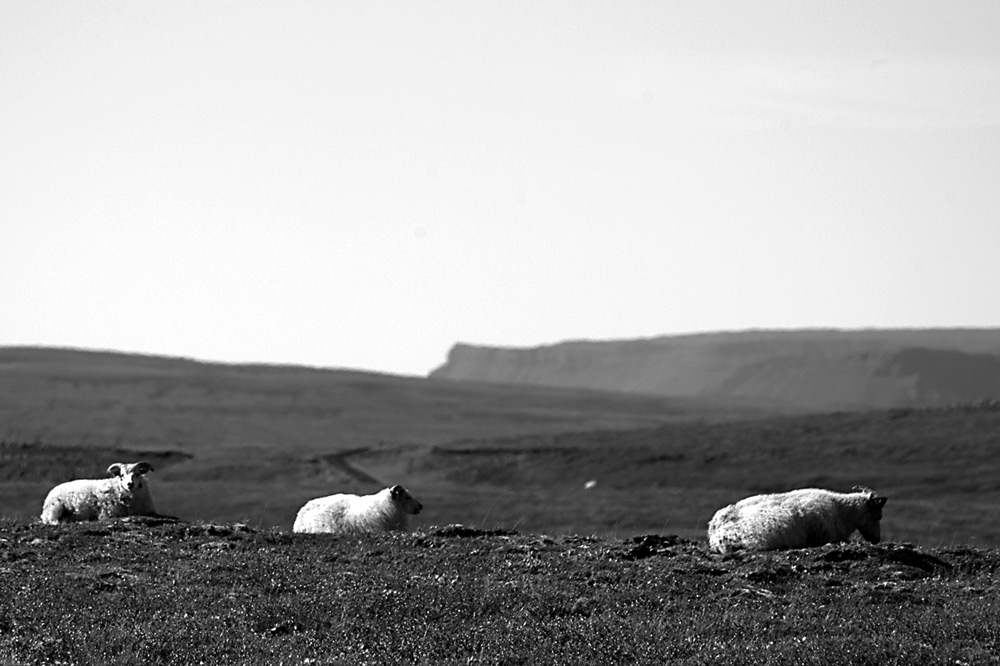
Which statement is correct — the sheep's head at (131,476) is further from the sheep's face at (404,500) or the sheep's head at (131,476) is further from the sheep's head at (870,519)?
the sheep's head at (870,519)

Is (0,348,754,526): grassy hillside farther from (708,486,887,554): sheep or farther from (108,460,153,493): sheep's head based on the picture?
(708,486,887,554): sheep

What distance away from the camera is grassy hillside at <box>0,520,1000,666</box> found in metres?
13.8

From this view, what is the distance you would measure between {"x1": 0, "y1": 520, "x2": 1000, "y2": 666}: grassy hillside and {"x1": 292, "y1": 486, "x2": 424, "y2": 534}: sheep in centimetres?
520

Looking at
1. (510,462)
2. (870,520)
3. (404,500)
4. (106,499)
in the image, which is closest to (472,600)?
(870,520)

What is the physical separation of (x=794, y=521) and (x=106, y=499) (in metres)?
13.6

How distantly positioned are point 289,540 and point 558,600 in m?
6.32

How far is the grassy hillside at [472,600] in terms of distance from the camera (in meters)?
13.8

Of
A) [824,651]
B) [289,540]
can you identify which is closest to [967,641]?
[824,651]

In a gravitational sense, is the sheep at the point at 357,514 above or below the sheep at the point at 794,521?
below

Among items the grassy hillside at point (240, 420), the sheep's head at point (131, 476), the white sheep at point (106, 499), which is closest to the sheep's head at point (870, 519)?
the white sheep at point (106, 499)

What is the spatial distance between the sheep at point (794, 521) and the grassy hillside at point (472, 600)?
0.71m

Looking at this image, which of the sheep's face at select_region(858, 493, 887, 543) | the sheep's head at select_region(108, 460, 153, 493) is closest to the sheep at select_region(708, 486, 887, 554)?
the sheep's face at select_region(858, 493, 887, 543)

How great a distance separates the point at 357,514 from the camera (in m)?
27.5

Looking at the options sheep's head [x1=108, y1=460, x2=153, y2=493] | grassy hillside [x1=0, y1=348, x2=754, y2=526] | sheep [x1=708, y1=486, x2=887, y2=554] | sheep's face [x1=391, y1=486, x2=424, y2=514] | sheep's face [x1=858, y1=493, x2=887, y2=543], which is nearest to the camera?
sheep [x1=708, y1=486, x2=887, y2=554]
